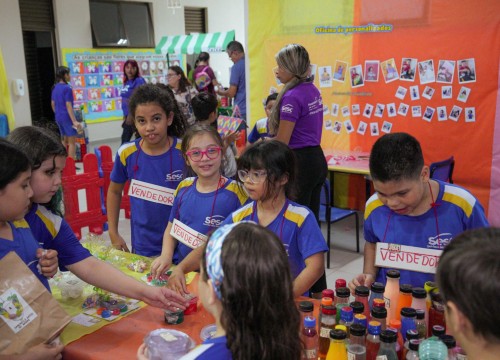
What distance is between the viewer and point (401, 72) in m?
4.98

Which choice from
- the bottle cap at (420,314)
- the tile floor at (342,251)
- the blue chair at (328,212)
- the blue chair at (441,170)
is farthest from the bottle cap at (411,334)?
the blue chair at (328,212)

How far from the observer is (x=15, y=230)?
1714mm

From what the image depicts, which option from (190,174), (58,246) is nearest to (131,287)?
(58,246)

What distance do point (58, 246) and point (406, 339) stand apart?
4.45 ft

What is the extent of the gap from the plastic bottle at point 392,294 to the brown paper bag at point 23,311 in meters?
1.11

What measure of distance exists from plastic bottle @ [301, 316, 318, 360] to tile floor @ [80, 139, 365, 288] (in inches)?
98.8

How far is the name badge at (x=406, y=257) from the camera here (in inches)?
77.7

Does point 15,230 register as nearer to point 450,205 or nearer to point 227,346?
point 227,346

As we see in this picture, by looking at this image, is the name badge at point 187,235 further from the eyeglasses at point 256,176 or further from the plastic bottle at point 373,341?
the plastic bottle at point 373,341

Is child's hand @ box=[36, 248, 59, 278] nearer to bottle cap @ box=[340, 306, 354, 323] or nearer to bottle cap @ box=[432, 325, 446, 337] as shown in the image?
bottle cap @ box=[340, 306, 354, 323]

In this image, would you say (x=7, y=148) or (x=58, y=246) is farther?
(x=58, y=246)

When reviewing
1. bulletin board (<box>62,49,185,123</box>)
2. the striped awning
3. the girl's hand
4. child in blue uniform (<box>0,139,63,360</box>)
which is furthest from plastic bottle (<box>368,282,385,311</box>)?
the striped awning

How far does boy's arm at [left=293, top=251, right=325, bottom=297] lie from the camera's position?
1942 millimetres

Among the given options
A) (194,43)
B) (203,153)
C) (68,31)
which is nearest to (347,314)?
(203,153)
